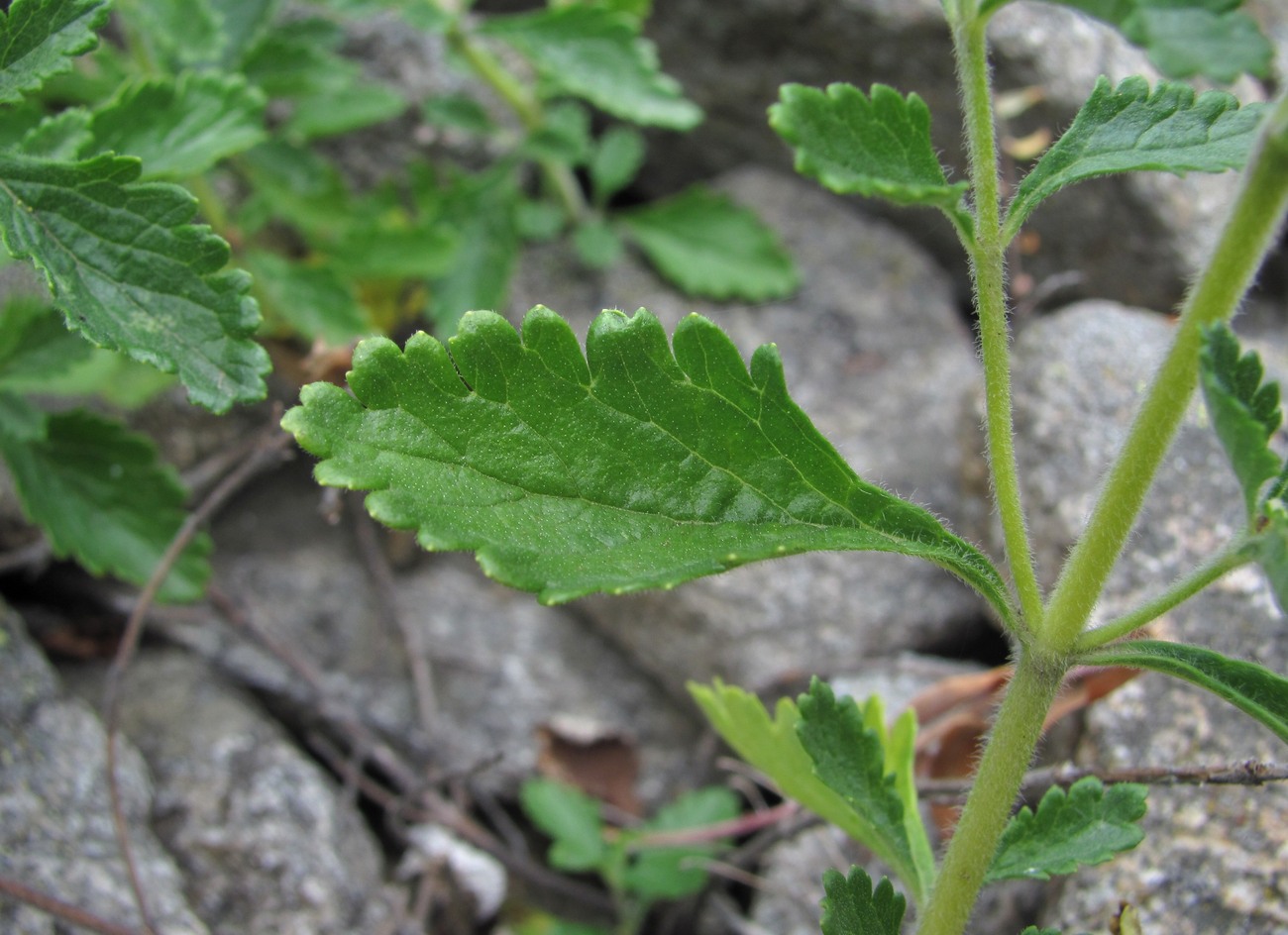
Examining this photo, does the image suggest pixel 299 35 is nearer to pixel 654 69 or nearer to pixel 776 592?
pixel 654 69

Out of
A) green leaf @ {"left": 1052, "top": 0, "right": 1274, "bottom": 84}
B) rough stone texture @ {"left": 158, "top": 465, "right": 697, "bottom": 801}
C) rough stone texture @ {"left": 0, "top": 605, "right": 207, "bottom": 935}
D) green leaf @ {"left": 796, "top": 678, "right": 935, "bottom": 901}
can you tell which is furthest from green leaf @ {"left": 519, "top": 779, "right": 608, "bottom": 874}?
green leaf @ {"left": 1052, "top": 0, "right": 1274, "bottom": 84}

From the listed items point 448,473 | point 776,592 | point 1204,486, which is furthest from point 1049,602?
point 776,592

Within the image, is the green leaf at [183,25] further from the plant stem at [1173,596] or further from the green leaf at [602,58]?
the plant stem at [1173,596]

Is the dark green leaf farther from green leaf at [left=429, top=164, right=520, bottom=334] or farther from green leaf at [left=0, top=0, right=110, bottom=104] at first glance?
green leaf at [left=0, top=0, right=110, bottom=104]

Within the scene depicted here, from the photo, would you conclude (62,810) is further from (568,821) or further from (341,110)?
(341,110)

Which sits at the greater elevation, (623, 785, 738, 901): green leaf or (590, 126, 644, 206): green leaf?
(590, 126, 644, 206): green leaf

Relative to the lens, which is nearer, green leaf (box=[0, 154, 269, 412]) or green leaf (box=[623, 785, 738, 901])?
green leaf (box=[0, 154, 269, 412])

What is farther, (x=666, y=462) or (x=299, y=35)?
(x=299, y=35)
